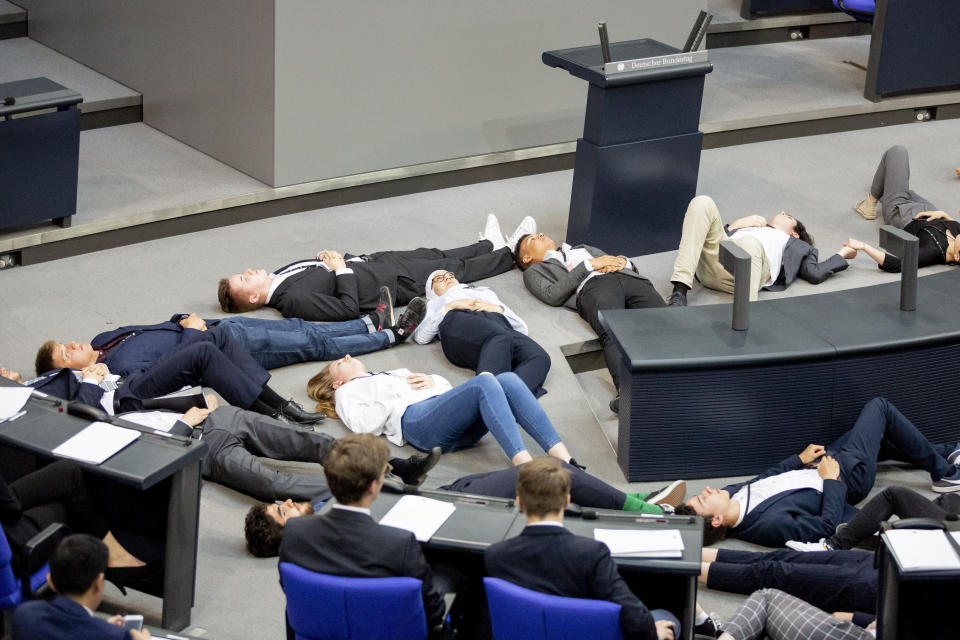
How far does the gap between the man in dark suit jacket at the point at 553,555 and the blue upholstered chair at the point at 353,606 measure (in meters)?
0.26

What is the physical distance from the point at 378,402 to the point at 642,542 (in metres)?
1.78

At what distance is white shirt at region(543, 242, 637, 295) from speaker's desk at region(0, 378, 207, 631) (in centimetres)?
287

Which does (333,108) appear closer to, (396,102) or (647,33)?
(396,102)

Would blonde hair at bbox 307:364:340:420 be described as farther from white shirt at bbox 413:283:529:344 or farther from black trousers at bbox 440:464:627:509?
black trousers at bbox 440:464:627:509

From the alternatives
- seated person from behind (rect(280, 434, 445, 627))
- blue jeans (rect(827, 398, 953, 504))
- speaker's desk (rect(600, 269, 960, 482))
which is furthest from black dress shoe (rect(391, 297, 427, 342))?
seated person from behind (rect(280, 434, 445, 627))

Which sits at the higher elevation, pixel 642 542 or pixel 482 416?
pixel 642 542

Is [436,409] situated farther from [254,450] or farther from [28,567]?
[28,567]

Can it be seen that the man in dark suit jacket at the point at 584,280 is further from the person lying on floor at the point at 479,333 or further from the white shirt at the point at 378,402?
the white shirt at the point at 378,402

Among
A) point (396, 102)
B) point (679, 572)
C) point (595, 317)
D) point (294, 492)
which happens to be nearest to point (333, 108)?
point (396, 102)

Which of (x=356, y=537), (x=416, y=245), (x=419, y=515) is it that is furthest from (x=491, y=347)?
(x=356, y=537)

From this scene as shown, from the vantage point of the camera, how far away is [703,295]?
6.64 metres

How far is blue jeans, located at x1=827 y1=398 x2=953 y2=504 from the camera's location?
16.1ft

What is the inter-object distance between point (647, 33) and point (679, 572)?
5572 mm

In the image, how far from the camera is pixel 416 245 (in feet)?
22.9
